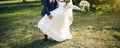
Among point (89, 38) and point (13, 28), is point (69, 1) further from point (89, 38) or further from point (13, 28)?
point (13, 28)

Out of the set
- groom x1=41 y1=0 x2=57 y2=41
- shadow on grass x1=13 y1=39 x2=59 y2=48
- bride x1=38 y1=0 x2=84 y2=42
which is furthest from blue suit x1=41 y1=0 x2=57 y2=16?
shadow on grass x1=13 y1=39 x2=59 y2=48

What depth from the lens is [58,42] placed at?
10.3 metres

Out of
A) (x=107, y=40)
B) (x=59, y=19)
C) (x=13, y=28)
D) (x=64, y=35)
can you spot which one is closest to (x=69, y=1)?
(x=59, y=19)

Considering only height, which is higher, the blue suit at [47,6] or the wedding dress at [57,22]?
the blue suit at [47,6]

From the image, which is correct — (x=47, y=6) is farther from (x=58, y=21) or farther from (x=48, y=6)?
(x=58, y=21)

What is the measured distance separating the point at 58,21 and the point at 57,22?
0.05m

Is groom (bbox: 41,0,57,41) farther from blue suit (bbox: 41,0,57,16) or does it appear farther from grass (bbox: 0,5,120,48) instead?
grass (bbox: 0,5,120,48)

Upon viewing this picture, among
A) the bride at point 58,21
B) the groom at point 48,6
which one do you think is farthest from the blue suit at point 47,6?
the bride at point 58,21

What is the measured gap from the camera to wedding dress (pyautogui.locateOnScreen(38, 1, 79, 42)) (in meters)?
9.96

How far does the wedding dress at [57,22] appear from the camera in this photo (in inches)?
392

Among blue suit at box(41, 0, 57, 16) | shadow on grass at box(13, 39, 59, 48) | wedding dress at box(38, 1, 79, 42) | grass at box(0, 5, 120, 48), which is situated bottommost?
grass at box(0, 5, 120, 48)

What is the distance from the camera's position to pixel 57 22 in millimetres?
10109

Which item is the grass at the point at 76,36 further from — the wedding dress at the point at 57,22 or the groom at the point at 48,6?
the groom at the point at 48,6

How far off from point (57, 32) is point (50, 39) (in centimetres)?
55
